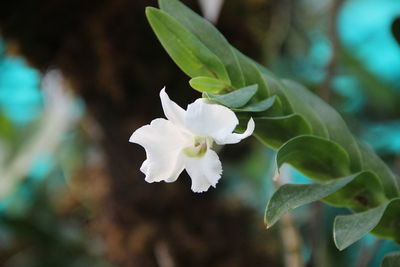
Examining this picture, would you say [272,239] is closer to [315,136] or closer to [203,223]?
[203,223]

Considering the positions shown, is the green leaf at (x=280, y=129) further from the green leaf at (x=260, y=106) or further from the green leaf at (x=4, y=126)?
the green leaf at (x=4, y=126)

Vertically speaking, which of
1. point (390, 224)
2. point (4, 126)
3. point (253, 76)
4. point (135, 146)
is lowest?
point (4, 126)

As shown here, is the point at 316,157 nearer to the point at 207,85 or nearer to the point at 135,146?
the point at 207,85

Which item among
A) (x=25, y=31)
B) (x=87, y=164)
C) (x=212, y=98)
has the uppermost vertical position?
(x=212, y=98)

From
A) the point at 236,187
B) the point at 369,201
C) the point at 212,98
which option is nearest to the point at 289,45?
the point at 236,187

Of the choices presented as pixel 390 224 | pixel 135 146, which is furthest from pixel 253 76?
pixel 135 146

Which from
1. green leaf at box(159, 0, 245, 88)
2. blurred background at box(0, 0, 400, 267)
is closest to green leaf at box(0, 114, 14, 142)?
blurred background at box(0, 0, 400, 267)
